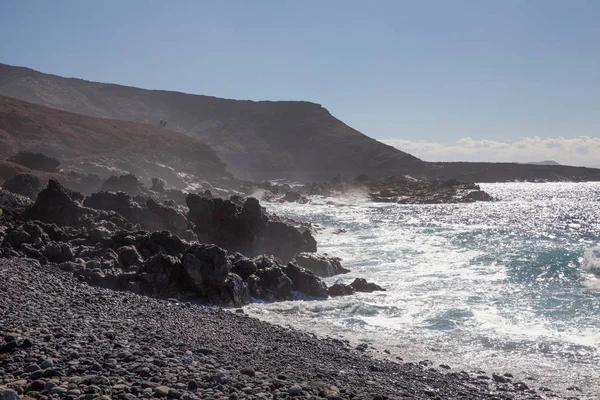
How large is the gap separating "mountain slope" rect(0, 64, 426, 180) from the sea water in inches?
4401

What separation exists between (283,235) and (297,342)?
780 inches

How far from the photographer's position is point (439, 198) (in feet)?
326

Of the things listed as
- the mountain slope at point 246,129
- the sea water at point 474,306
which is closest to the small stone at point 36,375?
the sea water at point 474,306

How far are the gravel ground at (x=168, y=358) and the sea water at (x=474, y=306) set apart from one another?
1.88 metres

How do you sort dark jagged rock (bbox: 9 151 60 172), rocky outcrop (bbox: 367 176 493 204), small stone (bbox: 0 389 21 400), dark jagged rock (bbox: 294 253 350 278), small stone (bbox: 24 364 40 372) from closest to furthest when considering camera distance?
small stone (bbox: 0 389 21 400)
small stone (bbox: 24 364 40 372)
dark jagged rock (bbox: 294 253 350 278)
dark jagged rock (bbox: 9 151 60 172)
rocky outcrop (bbox: 367 176 493 204)

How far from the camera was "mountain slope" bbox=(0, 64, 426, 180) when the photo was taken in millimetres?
156750

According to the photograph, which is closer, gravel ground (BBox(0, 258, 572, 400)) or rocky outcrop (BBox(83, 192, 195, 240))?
gravel ground (BBox(0, 258, 572, 400))

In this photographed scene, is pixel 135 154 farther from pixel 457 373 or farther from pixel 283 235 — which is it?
pixel 457 373

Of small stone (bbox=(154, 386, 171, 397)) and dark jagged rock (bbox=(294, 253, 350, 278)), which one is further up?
small stone (bbox=(154, 386, 171, 397))

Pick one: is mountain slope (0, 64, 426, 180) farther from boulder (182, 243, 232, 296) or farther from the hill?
boulder (182, 243, 232, 296)

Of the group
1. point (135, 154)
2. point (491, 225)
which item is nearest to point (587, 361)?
point (491, 225)

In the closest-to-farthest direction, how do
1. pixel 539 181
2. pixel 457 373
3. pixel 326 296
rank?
pixel 457 373 < pixel 326 296 < pixel 539 181

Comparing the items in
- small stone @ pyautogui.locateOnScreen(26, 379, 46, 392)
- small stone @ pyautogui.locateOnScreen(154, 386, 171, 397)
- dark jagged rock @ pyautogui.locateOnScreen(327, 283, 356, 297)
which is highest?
small stone @ pyautogui.locateOnScreen(26, 379, 46, 392)

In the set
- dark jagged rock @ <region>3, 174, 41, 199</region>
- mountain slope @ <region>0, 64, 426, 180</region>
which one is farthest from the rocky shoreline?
mountain slope @ <region>0, 64, 426, 180</region>
